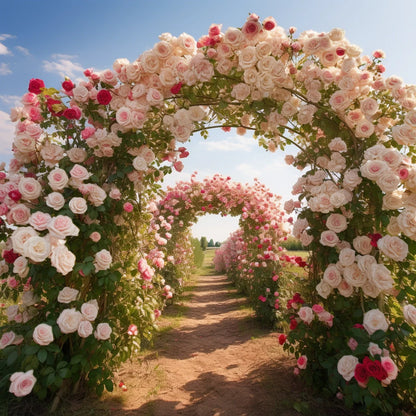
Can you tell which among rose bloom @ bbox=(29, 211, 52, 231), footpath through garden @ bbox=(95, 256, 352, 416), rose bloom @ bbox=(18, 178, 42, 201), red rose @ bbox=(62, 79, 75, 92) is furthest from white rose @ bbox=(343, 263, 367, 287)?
red rose @ bbox=(62, 79, 75, 92)

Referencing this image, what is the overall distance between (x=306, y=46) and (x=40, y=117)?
288 centimetres

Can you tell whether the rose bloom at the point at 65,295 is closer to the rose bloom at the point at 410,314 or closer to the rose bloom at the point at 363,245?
the rose bloom at the point at 363,245

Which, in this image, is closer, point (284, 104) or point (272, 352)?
point (284, 104)

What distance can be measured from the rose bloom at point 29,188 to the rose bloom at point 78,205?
444mm

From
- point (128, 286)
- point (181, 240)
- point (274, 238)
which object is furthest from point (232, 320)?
point (128, 286)

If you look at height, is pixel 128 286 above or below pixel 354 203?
below

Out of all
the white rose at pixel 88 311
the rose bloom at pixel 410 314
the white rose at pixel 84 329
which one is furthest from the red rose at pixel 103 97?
the rose bloom at pixel 410 314

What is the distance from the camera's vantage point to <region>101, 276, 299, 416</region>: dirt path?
288cm

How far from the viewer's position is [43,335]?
2270 mm

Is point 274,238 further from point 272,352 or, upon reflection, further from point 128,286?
point 128,286

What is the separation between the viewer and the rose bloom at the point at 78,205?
99.8 inches

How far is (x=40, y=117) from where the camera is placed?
3090 mm

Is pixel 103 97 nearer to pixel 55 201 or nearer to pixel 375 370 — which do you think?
pixel 55 201

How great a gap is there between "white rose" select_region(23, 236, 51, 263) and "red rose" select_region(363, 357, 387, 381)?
249cm
